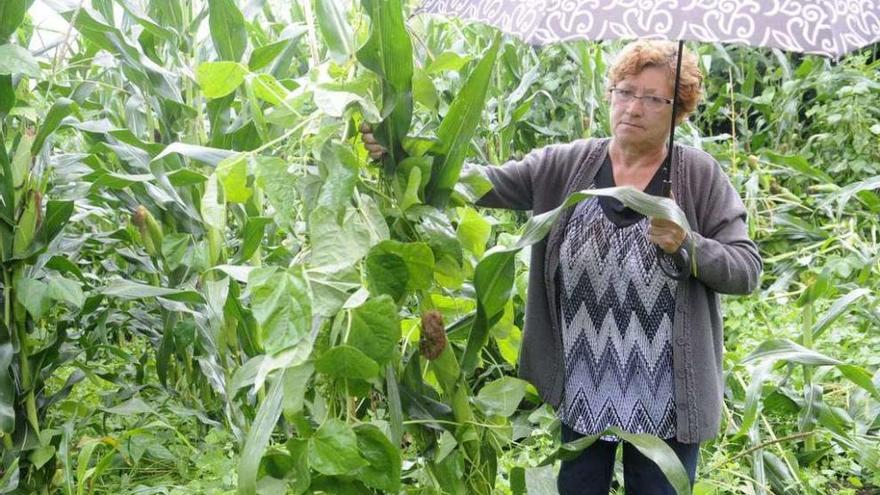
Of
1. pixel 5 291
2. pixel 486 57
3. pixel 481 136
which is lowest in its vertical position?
pixel 5 291

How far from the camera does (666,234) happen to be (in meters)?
1.67

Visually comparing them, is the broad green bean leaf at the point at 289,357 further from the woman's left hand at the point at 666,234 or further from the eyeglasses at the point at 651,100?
the eyeglasses at the point at 651,100

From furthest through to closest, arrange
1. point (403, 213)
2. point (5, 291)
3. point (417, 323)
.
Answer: point (5, 291), point (417, 323), point (403, 213)

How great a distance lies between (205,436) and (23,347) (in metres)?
0.79

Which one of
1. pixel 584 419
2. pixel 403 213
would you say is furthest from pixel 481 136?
pixel 403 213

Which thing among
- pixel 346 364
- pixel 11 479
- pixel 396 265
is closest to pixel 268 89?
pixel 396 265

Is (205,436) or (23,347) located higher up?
(23,347)

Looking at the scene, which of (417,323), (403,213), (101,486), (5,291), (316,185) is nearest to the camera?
(316,185)

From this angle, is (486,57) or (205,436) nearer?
(486,57)

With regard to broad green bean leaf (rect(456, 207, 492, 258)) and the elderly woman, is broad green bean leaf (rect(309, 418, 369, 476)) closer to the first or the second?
broad green bean leaf (rect(456, 207, 492, 258))

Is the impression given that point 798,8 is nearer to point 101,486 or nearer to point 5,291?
point 5,291

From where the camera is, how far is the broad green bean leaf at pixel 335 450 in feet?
4.51

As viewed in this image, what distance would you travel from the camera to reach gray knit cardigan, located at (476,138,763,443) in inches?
70.3

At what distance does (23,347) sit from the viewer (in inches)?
88.7
